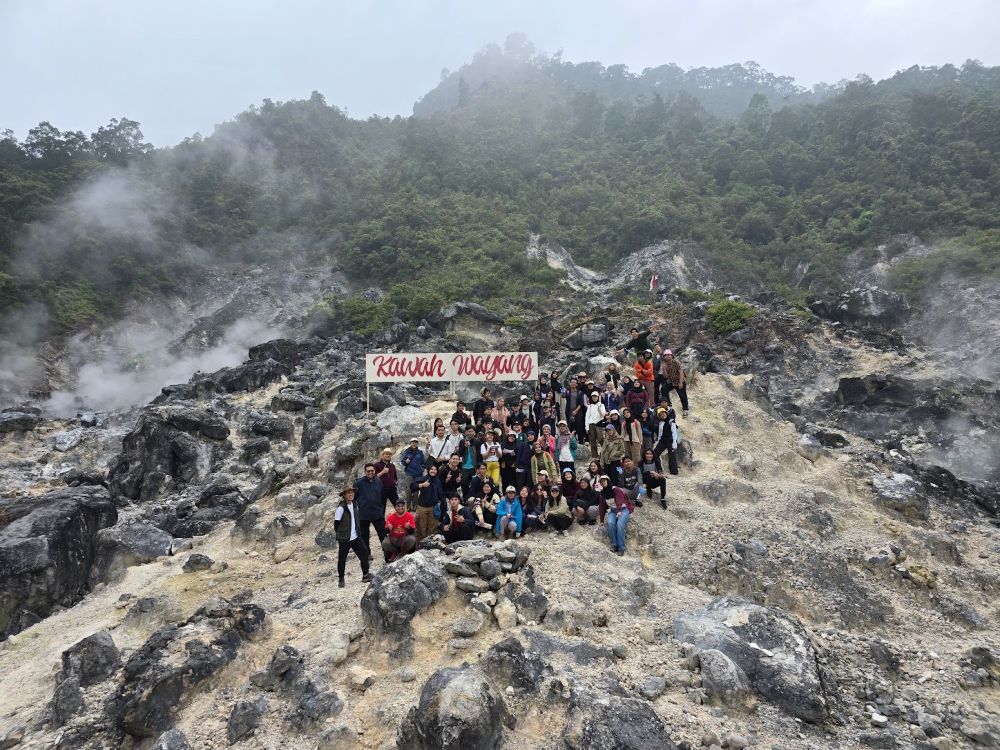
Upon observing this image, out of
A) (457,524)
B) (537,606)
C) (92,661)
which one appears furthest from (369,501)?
(92,661)

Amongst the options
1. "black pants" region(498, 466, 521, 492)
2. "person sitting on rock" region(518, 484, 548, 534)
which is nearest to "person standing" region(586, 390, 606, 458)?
"black pants" region(498, 466, 521, 492)

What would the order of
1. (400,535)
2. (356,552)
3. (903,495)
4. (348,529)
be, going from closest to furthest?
(348,529)
(356,552)
(400,535)
(903,495)

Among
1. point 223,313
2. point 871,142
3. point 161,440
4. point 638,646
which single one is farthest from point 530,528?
point 871,142

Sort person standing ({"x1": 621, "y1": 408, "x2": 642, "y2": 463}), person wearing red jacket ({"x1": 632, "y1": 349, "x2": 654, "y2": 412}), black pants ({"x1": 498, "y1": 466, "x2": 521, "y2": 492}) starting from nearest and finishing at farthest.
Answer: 1. black pants ({"x1": 498, "y1": 466, "x2": 521, "y2": 492})
2. person standing ({"x1": 621, "y1": 408, "x2": 642, "y2": 463})
3. person wearing red jacket ({"x1": 632, "y1": 349, "x2": 654, "y2": 412})

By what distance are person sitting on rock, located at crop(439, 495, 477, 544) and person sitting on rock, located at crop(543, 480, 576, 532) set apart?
1.17m

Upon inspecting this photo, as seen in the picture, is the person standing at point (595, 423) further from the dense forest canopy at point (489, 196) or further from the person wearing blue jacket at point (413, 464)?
the dense forest canopy at point (489, 196)

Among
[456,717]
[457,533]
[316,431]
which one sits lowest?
[316,431]

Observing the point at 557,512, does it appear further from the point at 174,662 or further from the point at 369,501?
the point at 174,662

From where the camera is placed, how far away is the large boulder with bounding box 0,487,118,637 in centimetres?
938

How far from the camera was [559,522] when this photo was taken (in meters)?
8.59

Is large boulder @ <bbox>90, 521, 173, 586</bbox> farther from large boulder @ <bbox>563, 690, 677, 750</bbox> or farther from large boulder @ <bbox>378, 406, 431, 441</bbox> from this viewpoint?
large boulder @ <bbox>563, 690, 677, 750</bbox>

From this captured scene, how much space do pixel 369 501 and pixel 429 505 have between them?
3.06ft

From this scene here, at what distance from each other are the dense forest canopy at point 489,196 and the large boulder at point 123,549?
70.0ft

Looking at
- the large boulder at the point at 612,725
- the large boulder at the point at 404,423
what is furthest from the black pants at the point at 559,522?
the large boulder at the point at 404,423
